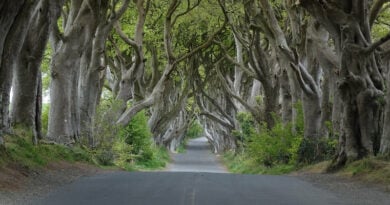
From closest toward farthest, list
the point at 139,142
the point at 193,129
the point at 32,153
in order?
the point at 32,153 < the point at 139,142 < the point at 193,129

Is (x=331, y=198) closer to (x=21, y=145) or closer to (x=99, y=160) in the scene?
(x=21, y=145)

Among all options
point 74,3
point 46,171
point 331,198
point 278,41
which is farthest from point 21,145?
point 278,41

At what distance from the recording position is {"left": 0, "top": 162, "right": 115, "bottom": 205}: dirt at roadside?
432 inches

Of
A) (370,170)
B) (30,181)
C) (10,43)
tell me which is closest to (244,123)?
(370,170)

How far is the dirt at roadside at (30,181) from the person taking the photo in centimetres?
1097

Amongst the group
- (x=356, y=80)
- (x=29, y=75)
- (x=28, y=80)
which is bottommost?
(x=356, y=80)

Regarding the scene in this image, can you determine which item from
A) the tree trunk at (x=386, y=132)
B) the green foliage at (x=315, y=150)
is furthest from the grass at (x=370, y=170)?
the green foliage at (x=315, y=150)

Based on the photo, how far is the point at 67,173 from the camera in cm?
1628

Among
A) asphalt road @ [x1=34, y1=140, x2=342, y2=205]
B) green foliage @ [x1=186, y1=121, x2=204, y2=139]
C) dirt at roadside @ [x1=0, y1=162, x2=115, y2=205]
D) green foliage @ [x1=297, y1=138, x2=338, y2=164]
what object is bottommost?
asphalt road @ [x1=34, y1=140, x2=342, y2=205]

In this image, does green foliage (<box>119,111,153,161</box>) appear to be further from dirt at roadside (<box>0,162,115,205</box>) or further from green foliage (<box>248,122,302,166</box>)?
dirt at roadside (<box>0,162,115,205</box>)

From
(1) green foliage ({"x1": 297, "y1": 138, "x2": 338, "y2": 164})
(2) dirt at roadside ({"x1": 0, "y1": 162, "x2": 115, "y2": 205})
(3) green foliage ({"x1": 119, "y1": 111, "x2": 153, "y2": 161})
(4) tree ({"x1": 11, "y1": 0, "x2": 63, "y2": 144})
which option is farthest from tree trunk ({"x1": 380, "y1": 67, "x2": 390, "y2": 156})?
(3) green foliage ({"x1": 119, "y1": 111, "x2": 153, "y2": 161})

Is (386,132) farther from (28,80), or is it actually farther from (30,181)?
(28,80)

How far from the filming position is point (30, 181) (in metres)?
13.3

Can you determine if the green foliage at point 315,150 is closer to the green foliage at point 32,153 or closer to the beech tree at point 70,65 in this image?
the green foliage at point 32,153
